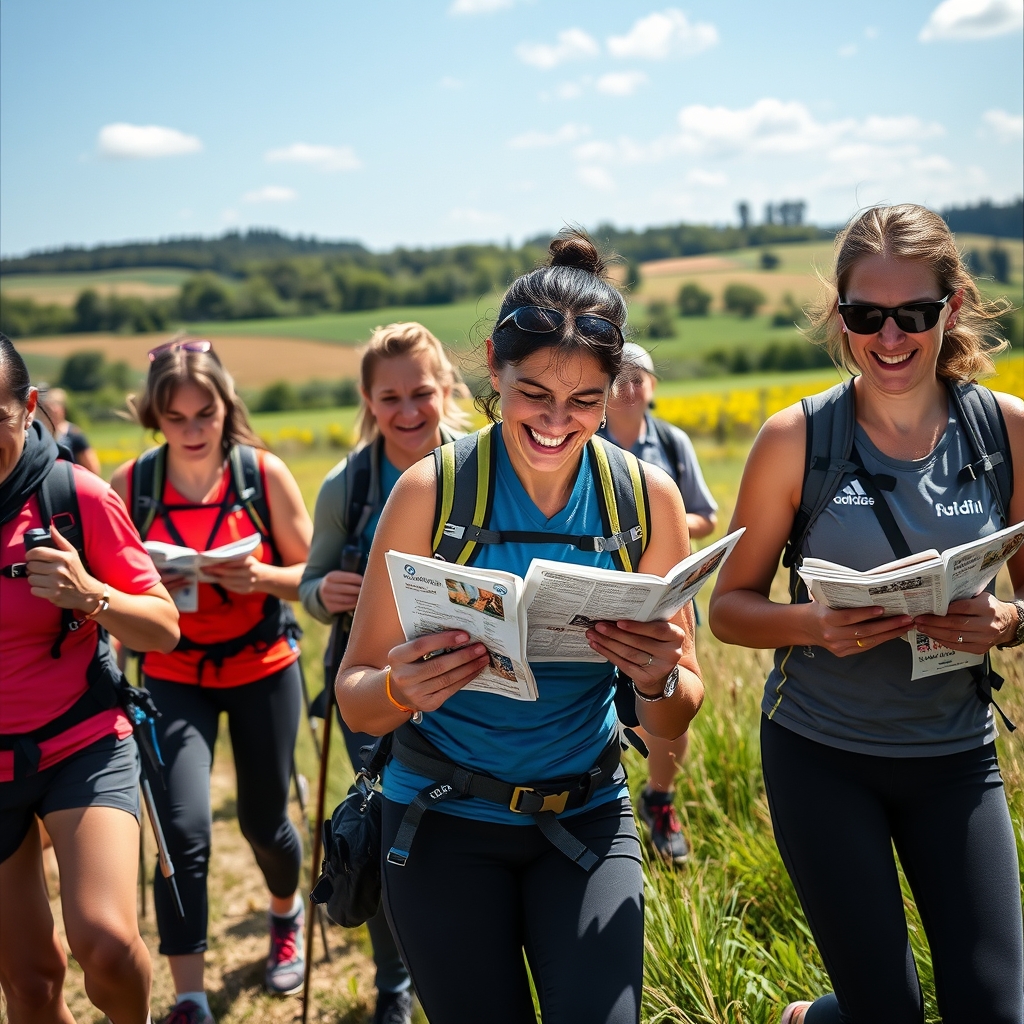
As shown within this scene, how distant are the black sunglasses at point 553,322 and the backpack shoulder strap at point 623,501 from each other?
28 cm

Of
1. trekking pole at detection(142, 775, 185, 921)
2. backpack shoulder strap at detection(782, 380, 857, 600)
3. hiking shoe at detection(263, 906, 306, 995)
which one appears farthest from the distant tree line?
trekking pole at detection(142, 775, 185, 921)

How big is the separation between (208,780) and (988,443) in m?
3.02

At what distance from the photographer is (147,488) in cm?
426

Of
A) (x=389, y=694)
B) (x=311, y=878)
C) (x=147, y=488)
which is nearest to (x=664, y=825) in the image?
(x=311, y=878)

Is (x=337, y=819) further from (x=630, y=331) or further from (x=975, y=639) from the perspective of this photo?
(x=975, y=639)

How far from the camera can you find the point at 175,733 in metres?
3.95

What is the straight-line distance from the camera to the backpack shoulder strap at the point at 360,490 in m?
3.86

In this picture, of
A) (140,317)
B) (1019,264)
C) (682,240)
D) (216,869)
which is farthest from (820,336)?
(682,240)

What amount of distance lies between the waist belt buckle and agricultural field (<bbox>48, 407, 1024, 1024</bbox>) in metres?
1.11

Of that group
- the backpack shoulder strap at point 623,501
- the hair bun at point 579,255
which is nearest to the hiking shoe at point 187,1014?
the backpack shoulder strap at point 623,501

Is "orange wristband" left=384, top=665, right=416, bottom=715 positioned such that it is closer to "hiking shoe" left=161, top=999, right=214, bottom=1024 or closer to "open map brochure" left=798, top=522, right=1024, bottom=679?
"open map brochure" left=798, top=522, right=1024, bottom=679

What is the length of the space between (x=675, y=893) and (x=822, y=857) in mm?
1156

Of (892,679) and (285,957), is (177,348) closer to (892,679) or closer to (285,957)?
(285,957)

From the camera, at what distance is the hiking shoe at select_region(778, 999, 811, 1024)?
281cm
